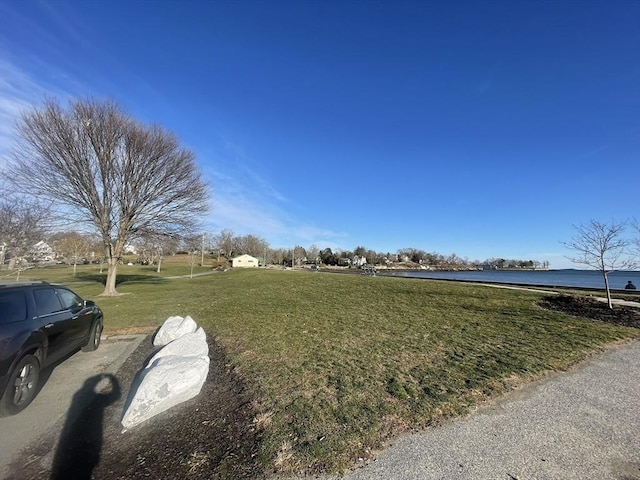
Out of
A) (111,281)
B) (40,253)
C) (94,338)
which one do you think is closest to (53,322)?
(94,338)

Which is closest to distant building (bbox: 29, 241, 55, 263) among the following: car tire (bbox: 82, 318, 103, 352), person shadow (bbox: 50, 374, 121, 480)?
car tire (bbox: 82, 318, 103, 352)

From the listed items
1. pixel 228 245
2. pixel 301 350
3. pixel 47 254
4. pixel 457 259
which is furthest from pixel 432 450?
pixel 457 259

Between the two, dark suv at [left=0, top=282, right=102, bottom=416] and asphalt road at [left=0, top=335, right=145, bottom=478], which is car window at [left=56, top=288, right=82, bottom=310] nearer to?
dark suv at [left=0, top=282, right=102, bottom=416]

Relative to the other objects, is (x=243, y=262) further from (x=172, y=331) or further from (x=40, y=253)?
(x=172, y=331)

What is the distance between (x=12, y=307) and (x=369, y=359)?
5.96 metres

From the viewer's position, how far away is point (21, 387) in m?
4.44

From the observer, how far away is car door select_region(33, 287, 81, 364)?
5289 mm

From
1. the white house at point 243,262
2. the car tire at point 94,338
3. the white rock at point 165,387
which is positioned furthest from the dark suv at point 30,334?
the white house at point 243,262

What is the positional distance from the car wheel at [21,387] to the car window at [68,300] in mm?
1953

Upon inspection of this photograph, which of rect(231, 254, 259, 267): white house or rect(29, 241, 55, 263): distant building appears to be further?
rect(231, 254, 259, 267): white house

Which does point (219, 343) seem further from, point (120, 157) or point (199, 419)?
point (120, 157)

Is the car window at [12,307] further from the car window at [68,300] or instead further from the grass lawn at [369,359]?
the grass lawn at [369,359]

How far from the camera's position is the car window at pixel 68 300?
6.41m

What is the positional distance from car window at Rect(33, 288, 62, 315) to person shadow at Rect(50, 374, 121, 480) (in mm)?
1485
